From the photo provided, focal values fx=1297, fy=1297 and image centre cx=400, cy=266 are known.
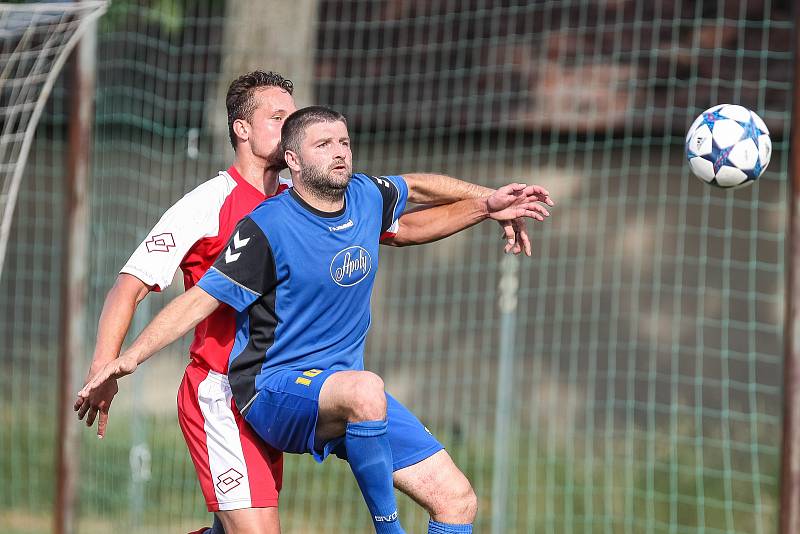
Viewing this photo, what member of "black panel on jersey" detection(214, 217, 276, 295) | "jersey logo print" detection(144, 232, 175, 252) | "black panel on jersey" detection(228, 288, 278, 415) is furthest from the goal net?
"black panel on jersey" detection(214, 217, 276, 295)

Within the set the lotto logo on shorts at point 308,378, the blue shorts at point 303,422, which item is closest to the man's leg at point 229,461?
the blue shorts at point 303,422

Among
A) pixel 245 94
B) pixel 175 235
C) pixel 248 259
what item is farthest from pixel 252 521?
pixel 245 94

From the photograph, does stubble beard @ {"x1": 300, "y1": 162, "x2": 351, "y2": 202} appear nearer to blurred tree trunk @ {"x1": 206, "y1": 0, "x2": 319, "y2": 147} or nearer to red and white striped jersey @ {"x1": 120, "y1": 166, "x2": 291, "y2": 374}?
red and white striped jersey @ {"x1": 120, "y1": 166, "x2": 291, "y2": 374}

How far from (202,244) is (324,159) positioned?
0.62 meters

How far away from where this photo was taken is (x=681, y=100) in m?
9.20

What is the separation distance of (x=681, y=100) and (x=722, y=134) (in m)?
3.90

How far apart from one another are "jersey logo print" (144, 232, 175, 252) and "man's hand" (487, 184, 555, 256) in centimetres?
129

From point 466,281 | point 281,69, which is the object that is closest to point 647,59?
point 466,281

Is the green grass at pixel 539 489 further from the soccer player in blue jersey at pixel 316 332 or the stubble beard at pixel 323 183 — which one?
the stubble beard at pixel 323 183

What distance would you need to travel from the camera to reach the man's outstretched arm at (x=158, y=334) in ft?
14.8

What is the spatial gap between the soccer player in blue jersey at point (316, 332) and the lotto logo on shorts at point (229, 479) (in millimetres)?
183

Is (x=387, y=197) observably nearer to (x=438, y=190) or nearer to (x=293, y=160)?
(x=438, y=190)

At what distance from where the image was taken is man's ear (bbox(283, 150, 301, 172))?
482 cm

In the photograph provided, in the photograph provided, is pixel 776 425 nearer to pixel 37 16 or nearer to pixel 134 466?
pixel 134 466
